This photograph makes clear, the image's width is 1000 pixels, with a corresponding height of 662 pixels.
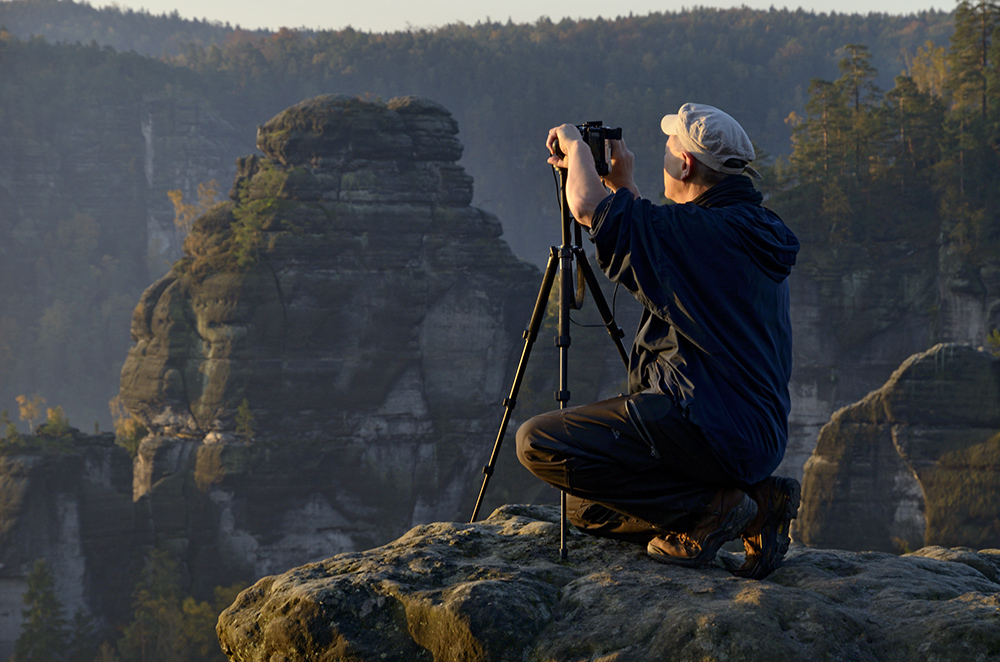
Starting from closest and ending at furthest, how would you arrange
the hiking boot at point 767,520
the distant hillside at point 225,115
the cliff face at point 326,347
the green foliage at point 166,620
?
the hiking boot at point 767,520 < the green foliage at point 166,620 < the cliff face at point 326,347 < the distant hillside at point 225,115

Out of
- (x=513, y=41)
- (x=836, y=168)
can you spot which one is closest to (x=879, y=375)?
(x=836, y=168)

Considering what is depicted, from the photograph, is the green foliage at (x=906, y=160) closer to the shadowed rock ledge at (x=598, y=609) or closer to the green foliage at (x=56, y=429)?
the green foliage at (x=56, y=429)

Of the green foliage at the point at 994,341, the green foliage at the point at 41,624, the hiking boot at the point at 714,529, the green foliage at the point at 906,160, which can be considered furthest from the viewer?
the green foliage at the point at 906,160

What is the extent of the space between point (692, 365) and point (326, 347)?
1543 inches

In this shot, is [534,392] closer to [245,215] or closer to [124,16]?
[245,215]

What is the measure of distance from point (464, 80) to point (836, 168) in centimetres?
7511

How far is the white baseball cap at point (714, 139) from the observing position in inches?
132

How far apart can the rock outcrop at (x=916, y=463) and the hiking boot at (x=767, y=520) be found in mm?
27336

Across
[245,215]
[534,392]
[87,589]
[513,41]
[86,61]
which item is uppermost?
[513,41]

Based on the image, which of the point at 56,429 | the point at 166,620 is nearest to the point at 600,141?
the point at 166,620

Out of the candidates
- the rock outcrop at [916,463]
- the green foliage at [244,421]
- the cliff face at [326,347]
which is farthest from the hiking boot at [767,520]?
the cliff face at [326,347]

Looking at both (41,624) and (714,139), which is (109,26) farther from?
(714,139)

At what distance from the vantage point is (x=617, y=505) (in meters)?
3.55

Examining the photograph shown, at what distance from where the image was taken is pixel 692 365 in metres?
3.24
